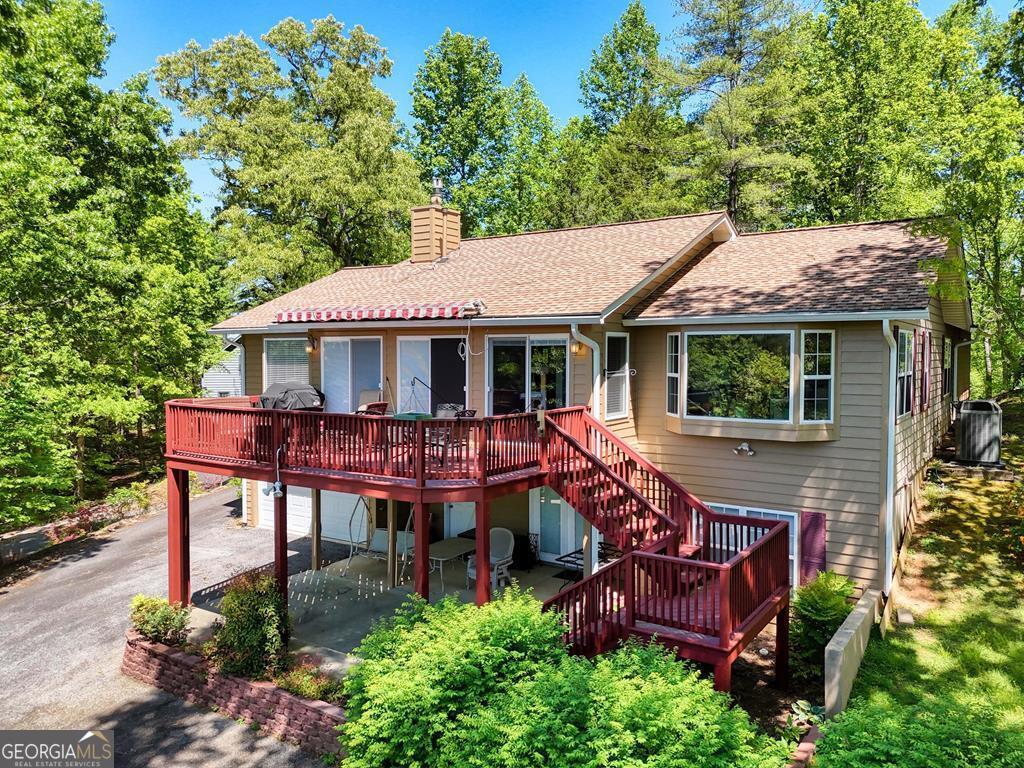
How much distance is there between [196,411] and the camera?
36.4 feet

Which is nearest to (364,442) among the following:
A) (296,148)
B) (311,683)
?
(311,683)

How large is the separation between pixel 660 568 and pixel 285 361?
11489 mm

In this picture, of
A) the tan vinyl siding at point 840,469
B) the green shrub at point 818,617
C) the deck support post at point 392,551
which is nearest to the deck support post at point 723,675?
the green shrub at point 818,617

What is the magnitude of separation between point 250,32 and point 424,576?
30.5 meters

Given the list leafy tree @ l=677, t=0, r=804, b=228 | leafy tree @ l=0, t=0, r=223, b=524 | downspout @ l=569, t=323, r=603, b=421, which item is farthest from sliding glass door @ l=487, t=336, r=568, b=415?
leafy tree @ l=677, t=0, r=804, b=228

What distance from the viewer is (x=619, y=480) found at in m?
9.00

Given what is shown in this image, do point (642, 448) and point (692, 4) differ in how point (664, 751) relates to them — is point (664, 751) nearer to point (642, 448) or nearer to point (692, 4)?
point (642, 448)

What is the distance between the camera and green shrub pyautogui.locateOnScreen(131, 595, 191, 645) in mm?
9891

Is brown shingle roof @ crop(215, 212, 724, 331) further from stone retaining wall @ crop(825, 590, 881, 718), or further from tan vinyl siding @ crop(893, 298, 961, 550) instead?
stone retaining wall @ crop(825, 590, 881, 718)

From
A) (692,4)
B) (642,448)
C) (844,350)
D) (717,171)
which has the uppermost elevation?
(692,4)

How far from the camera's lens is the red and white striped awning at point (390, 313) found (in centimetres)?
1116

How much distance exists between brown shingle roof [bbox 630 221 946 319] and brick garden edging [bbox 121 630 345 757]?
7.81m

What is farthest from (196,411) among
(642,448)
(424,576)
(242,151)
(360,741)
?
(242,151)

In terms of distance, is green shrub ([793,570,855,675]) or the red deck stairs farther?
green shrub ([793,570,855,675])
